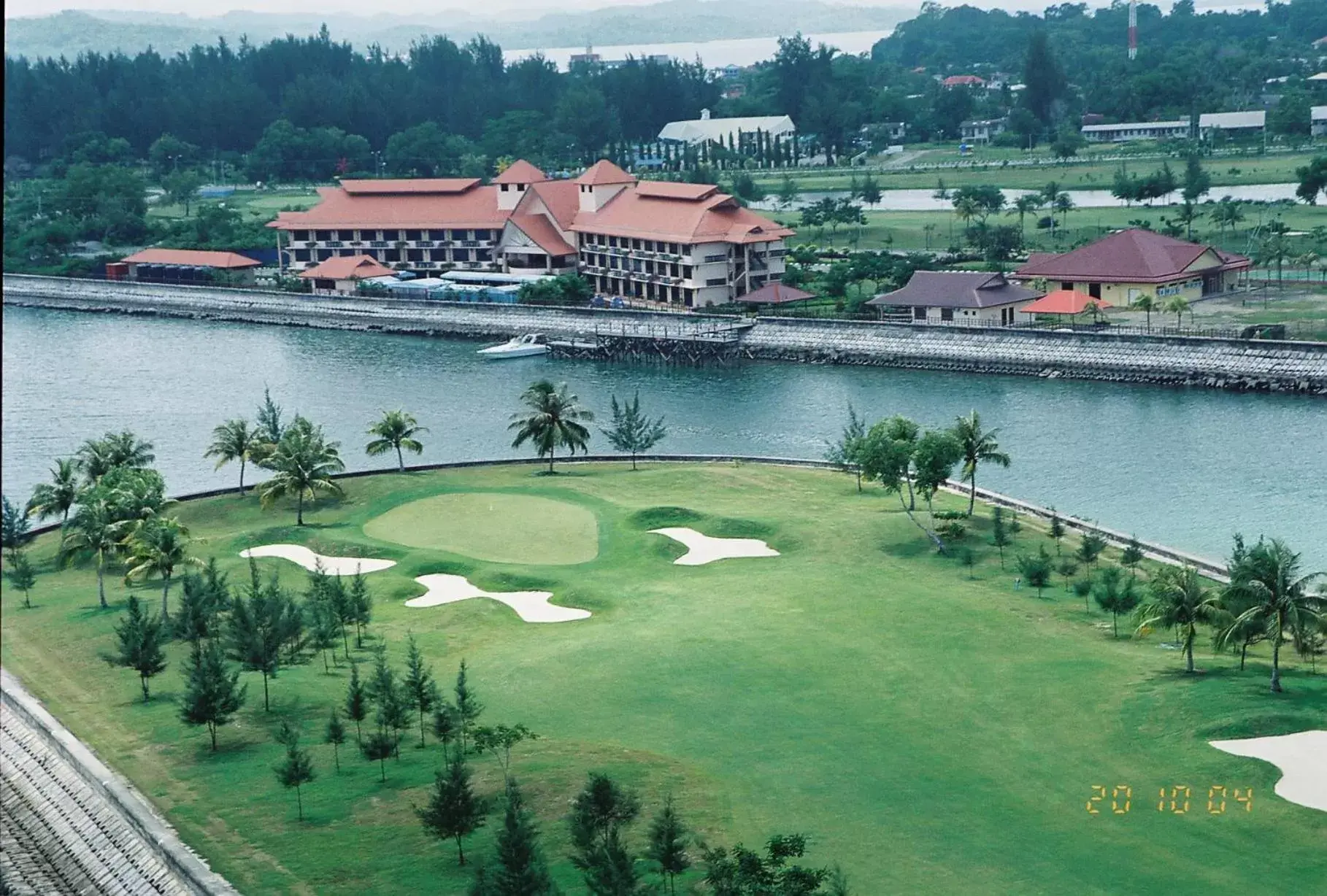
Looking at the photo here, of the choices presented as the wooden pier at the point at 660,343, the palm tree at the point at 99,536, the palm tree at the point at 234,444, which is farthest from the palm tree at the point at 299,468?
the wooden pier at the point at 660,343

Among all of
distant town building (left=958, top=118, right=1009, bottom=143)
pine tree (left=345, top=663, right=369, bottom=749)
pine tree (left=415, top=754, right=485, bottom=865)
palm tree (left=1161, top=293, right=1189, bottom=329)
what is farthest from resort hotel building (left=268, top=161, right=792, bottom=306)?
pine tree (left=415, top=754, right=485, bottom=865)

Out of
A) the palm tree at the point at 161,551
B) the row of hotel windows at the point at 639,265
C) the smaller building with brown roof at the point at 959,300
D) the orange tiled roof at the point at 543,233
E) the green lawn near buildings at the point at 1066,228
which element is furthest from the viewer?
the orange tiled roof at the point at 543,233

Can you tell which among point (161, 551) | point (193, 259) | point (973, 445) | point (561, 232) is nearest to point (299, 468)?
point (161, 551)

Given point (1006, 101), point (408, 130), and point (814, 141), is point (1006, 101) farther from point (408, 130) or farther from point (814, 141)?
point (408, 130)

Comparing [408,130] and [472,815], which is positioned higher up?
[408,130]

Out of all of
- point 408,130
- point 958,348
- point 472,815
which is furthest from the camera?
point 408,130

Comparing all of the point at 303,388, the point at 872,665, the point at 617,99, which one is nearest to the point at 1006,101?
the point at 617,99

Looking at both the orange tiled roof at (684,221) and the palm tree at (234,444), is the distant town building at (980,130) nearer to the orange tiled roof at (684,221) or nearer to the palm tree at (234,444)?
the orange tiled roof at (684,221)
